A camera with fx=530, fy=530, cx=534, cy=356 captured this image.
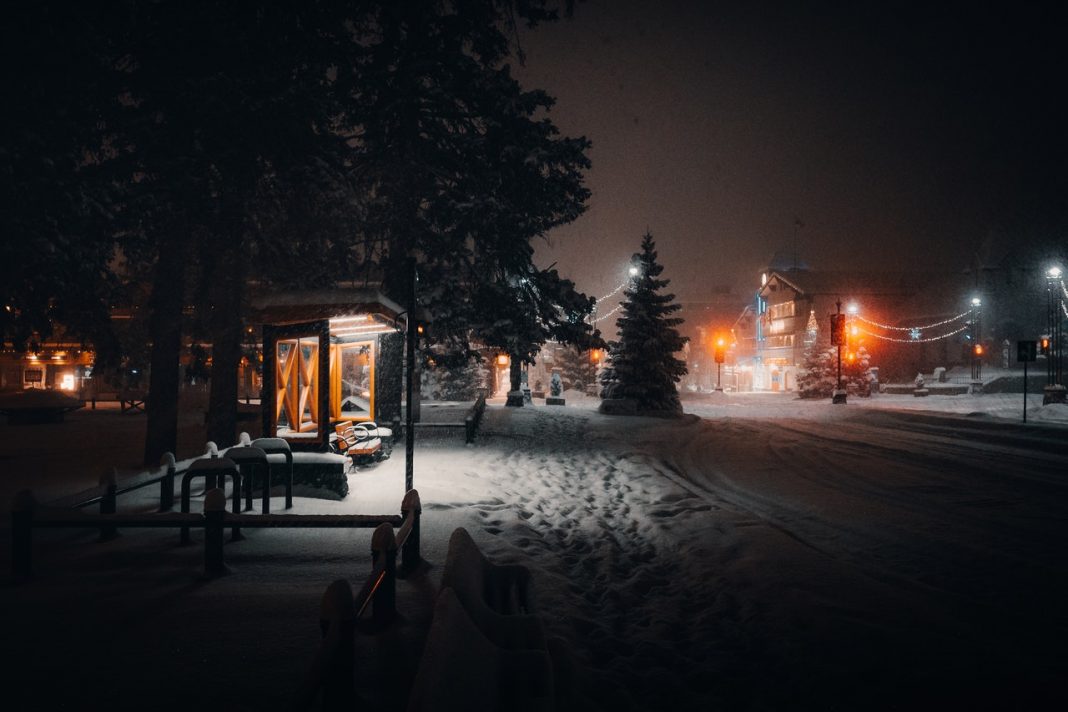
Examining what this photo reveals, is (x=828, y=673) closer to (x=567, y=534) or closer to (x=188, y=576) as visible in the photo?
(x=567, y=534)

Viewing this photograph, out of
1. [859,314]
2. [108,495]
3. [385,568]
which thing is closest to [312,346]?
[108,495]

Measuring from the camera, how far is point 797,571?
5.86 m

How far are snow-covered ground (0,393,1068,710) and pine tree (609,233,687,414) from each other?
15.9 m

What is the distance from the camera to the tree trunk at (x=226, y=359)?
43.7 ft

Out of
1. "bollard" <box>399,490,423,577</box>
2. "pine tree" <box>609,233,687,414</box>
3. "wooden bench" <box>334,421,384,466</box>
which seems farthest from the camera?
"pine tree" <box>609,233,687,414</box>

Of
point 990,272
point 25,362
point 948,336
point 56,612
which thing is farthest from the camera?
point 990,272

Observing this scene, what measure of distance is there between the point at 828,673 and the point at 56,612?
20.4 ft

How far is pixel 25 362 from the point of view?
43.9 meters

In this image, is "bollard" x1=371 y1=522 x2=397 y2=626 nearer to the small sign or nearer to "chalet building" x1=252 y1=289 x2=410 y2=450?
"chalet building" x1=252 y1=289 x2=410 y2=450

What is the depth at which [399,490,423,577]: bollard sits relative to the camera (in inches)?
207

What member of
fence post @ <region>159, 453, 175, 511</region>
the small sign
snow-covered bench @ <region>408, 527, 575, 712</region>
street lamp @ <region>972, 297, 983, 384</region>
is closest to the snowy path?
snow-covered bench @ <region>408, 527, 575, 712</region>

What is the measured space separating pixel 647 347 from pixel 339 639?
87.2 feet

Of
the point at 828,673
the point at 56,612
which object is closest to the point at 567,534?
the point at 828,673

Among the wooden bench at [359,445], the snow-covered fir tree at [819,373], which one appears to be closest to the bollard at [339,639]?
the wooden bench at [359,445]
